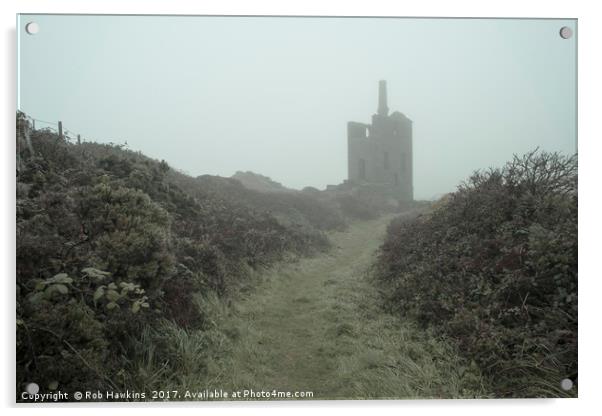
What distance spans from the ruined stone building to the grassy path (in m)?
2.50

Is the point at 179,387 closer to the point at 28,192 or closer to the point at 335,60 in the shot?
the point at 28,192

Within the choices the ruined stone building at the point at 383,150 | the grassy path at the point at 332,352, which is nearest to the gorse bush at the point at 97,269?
the grassy path at the point at 332,352

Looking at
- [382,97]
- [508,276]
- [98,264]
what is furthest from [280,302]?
[382,97]

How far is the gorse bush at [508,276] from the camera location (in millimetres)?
4109

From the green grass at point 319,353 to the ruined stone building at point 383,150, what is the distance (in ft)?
8.43

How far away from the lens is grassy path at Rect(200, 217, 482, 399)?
4.21 metres

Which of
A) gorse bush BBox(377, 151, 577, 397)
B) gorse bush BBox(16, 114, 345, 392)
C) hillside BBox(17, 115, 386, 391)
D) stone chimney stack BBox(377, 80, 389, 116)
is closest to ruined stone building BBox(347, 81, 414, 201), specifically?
stone chimney stack BBox(377, 80, 389, 116)

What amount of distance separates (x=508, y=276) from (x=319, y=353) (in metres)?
2.75

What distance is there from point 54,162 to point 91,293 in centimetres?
400

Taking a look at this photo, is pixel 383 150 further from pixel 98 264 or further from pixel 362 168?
pixel 98 264

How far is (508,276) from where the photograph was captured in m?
4.92

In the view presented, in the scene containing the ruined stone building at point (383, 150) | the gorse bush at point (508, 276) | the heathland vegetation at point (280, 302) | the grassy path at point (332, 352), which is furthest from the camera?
the ruined stone building at point (383, 150)

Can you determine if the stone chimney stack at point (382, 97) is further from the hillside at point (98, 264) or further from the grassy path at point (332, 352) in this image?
the hillside at point (98, 264)

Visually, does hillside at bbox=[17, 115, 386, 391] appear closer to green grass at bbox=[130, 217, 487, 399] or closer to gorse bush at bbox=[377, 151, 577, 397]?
green grass at bbox=[130, 217, 487, 399]
